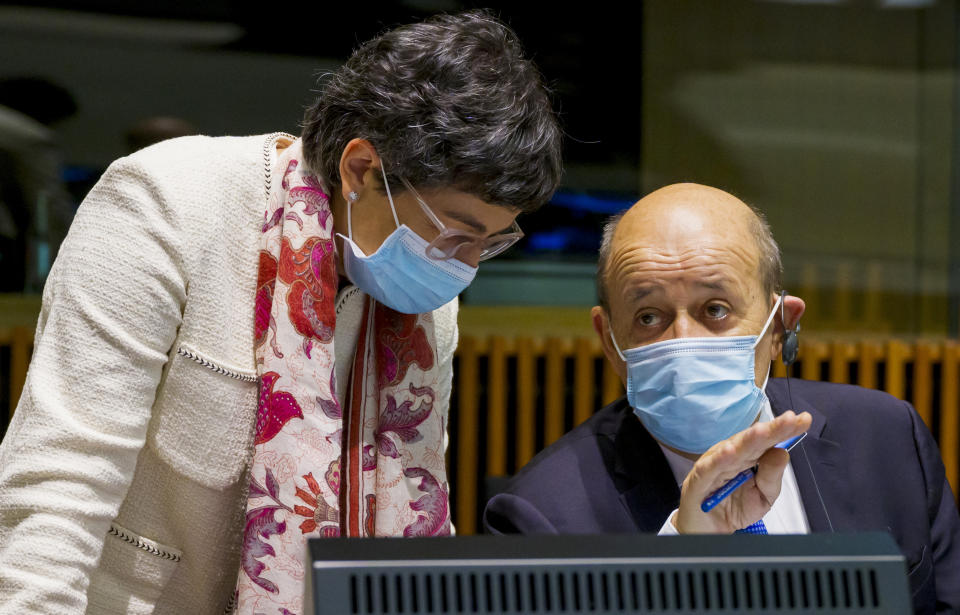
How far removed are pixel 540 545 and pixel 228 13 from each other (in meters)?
5.68

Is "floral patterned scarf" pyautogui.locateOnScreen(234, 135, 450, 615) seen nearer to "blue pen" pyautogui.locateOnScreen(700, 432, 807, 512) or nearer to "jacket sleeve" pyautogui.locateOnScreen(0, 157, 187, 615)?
"jacket sleeve" pyautogui.locateOnScreen(0, 157, 187, 615)

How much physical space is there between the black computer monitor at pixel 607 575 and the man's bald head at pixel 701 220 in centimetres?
133

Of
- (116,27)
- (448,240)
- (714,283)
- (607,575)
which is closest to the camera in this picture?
(607,575)

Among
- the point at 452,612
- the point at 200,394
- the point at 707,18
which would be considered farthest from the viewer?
the point at 707,18

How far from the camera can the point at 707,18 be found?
6.59 m

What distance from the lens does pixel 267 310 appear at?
1692mm

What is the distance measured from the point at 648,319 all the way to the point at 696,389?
7.0 inches

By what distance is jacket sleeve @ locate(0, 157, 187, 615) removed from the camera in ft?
4.35

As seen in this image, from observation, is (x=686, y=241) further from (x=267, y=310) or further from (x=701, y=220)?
(x=267, y=310)

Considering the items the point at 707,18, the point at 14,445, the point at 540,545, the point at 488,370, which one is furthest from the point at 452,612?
the point at 707,18

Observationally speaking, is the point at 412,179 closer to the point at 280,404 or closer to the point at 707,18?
the point at 280,404

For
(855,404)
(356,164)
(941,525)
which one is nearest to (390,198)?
(356,164)

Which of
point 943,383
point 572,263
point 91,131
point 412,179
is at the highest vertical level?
point 412,179

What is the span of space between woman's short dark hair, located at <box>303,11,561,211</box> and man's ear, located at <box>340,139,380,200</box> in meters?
0.02
